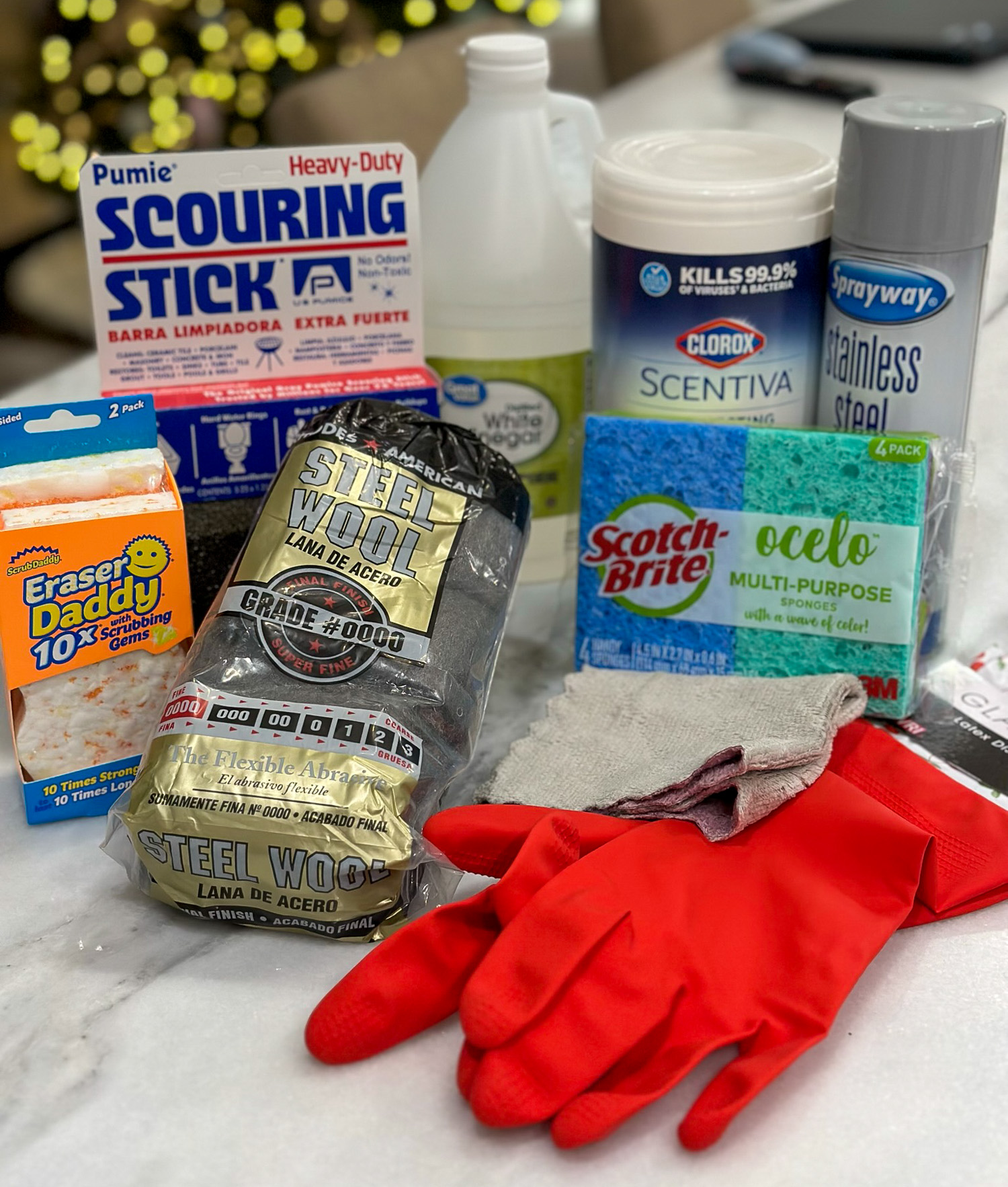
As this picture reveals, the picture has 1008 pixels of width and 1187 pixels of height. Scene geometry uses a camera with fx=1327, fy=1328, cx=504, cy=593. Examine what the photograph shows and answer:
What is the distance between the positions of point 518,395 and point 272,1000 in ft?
1.53

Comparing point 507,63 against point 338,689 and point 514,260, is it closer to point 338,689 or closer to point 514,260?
point 514,260

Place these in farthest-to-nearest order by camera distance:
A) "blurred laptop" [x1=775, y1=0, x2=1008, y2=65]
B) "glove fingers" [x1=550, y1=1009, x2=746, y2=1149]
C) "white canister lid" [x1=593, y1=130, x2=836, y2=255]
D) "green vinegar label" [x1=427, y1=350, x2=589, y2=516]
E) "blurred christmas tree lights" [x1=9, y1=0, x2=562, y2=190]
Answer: "blurred christmas tree lights" [x1=9, y1=0, x2=562, y2=190] < "blurred laptop" [x1=775, y1=0, x2=1008, y2=65] < "green vinegar label" [x1=427, y1=350, x2=589, y2=516] < "white canister lid" [x1=593, y1=130, x2=836, y2=255] < "glove fingers" [x1=550, y1=1009, x2=746, y2=1149]

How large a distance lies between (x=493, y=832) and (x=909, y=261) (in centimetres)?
42

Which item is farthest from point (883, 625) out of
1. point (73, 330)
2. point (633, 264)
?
point (73, 330)

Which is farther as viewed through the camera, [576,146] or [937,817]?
[576,146]

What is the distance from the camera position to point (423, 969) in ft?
2.12

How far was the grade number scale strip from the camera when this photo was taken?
27.4 inches

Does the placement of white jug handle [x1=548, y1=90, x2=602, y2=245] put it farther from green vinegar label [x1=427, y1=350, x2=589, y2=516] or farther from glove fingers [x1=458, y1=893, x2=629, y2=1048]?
glove fingers [x1=458, y1=893, x2=629, y2=1048]

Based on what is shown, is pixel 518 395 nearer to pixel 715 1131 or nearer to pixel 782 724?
pixel 782 724

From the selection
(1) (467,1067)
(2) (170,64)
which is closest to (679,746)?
(1) (467,1067)

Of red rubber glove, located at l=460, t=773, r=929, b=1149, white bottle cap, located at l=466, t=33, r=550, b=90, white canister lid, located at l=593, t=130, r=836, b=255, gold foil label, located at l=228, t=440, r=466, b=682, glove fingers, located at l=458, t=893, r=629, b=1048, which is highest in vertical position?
white bottle cap, located at l=466, t=33, r=550, b=90

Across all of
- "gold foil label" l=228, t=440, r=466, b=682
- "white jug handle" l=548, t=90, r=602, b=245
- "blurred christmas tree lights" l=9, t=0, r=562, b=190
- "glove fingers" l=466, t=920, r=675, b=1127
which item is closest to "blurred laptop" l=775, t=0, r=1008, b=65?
"blurred christmas tree lights" l=9, t=0, r=562, b=190

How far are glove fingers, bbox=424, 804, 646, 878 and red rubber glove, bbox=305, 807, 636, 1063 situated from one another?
1.0 inches

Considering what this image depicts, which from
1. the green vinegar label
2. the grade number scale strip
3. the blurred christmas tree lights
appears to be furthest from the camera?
the blurred christmas tree lights
